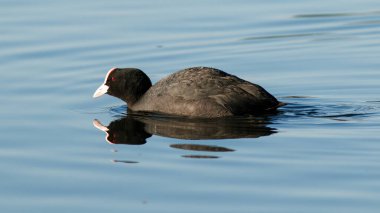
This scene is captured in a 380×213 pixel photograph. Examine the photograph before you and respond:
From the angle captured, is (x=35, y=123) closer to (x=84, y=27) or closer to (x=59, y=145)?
(x=59, y=145)

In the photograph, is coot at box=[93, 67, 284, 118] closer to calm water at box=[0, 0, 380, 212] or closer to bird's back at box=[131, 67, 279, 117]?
bird's back at box=[131, 67, 279, 117]

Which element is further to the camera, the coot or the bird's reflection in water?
the coot

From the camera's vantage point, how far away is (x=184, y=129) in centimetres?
996

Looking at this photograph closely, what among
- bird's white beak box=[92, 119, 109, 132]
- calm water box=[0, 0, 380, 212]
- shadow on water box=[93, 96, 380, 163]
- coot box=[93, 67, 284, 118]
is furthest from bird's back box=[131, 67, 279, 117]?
bird's white beak box=[92, 119, 109, 132]

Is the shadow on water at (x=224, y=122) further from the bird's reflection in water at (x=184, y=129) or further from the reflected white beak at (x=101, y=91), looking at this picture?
the reflected white beak at (x=101, y=91)

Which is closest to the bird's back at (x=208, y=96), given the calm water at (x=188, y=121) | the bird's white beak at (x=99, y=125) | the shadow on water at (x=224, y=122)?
the shadow on water at (x=224, y=122)

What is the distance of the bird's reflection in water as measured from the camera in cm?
955

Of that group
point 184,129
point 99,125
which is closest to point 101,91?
point 99,125

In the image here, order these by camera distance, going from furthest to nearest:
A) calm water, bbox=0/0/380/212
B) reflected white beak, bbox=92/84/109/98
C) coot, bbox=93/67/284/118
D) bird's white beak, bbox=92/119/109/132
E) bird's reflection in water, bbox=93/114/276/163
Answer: reflected white beak, bbox=92/84/109/98 < coot, bbox=93/67/284/118 < bird's white beak, bbox=92/119/109/132 < bird's reflection in water, bbox=93/114/276/163 < calm water, bbox=0/0/380/212

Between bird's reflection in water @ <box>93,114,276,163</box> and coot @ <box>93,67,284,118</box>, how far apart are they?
0.14m

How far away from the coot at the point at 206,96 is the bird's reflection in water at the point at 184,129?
14 centimetres

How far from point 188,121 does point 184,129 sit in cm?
44

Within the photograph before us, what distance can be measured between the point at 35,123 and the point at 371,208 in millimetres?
4402

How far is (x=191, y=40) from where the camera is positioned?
565 inches
